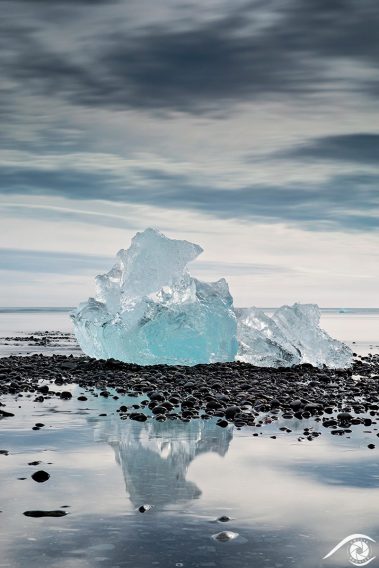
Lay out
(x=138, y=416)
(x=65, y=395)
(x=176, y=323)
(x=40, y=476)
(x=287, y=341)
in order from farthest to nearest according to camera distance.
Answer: (x=287, y=341), (x=176, y=323), (x=65, y=395), (x=138, y=416), (x=40, y=476)

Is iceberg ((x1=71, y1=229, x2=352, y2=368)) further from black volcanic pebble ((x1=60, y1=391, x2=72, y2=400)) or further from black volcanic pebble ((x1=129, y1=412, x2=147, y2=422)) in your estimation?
black volcanic pebble ((x1=129, y1=412, x2=147, y2=422))

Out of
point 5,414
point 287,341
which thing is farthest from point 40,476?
point 287,341

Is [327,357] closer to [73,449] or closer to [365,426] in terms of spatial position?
[365,426]

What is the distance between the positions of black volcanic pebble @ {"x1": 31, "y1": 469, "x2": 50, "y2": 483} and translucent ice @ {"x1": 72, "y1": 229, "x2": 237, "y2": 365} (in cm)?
1492

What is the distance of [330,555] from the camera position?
6.11 metres

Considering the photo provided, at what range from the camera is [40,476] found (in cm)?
855

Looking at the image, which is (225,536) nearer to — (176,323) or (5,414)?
(5,414)

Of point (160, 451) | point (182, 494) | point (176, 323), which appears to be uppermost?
point (176, 323)

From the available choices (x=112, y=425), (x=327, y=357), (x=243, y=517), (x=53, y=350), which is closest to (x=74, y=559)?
(x=243, y=517)

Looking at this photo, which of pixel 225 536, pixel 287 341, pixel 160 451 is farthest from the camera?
pixel 287 341

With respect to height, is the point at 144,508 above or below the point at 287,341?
below

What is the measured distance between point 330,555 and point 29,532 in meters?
2.57

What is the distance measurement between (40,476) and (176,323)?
15231mm

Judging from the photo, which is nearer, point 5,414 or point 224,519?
point 224,519
